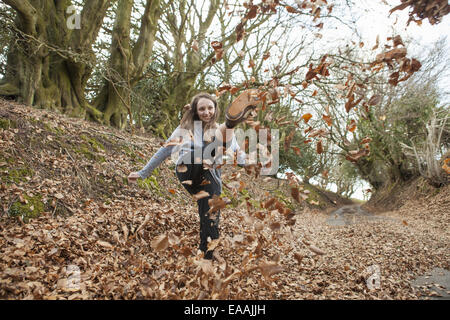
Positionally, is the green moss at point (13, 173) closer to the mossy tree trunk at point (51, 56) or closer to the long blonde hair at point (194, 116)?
the long blonde hair at point (194, 116)

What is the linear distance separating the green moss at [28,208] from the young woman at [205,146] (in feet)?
4.16

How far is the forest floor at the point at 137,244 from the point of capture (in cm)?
215

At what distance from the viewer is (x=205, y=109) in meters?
2.92

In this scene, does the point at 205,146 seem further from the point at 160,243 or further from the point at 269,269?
the point at 269,269

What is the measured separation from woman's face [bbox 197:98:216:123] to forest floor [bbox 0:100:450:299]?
2.16 ft

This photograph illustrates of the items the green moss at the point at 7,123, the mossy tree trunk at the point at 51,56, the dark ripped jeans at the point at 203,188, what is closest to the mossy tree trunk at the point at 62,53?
the mossy tree trunk at the point at 51,56

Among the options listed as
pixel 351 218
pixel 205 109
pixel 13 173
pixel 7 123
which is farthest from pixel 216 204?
pixel 351 218

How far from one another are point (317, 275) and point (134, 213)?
246 centimetres

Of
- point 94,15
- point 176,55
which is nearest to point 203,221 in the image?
point 94,15

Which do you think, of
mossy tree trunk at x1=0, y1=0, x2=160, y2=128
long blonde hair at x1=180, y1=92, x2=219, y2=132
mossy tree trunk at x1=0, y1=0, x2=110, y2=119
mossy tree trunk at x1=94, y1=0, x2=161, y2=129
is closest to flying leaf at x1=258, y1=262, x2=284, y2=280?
long blonde hair at x1=180, y1=92, x2=219, y2=132

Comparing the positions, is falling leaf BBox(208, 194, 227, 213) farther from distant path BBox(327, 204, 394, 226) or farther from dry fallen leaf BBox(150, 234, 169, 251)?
distant path BBox(327, 204, 394, 226)

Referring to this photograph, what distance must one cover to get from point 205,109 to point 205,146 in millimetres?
434

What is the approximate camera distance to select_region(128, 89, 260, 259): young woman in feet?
7.78

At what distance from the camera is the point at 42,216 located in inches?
122
